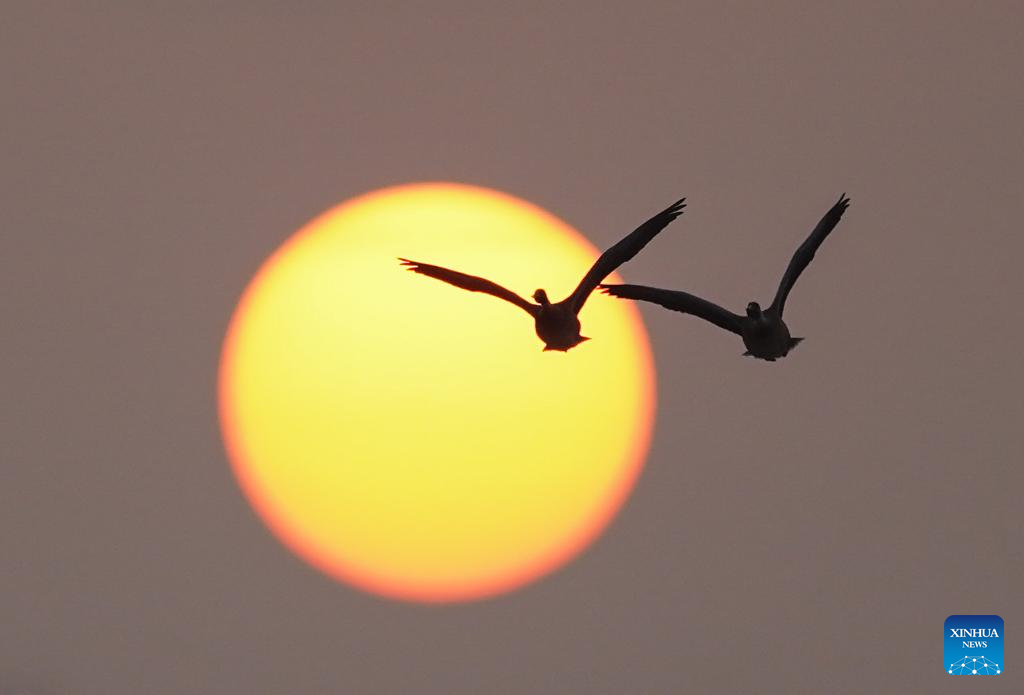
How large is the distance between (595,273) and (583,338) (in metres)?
2.42

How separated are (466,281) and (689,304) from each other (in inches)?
269

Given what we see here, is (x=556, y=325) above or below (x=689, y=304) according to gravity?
below

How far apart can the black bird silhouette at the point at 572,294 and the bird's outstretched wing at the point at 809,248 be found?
394 centimetres

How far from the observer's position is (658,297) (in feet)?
185

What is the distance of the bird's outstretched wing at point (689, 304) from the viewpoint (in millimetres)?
55625

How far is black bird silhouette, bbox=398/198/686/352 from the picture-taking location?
54656 millimetres

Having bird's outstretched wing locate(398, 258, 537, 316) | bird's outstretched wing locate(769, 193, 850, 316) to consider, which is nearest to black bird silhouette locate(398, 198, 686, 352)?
bird's outstretched wing locate(398, 258, 537, 316)

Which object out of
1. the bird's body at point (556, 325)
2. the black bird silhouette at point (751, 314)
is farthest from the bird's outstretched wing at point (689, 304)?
the bird's body at point (556, 325)

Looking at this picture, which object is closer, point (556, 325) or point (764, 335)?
point (764, 335)

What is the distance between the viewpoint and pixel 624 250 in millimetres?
54562

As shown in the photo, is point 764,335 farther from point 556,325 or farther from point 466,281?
point 466,281

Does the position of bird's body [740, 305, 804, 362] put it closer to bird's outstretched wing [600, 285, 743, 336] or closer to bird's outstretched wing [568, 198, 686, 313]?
bird's outstretched wing [600, 285, 743, 336]

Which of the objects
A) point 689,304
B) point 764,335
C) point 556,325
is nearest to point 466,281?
point 556,325

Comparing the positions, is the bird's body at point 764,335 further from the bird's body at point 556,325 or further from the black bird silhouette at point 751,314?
the bird's body at point 556,325
